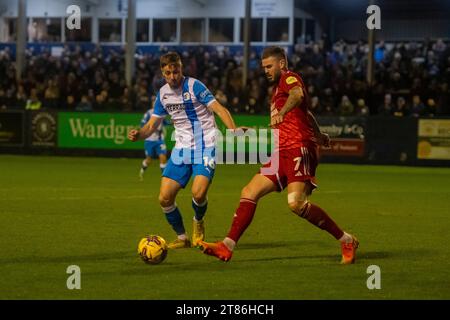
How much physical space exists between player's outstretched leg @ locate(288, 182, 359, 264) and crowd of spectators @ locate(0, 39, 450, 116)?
1863 cm

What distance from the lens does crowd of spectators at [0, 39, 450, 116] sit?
30.1 meters

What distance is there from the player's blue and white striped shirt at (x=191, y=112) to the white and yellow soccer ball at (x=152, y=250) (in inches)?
59.0

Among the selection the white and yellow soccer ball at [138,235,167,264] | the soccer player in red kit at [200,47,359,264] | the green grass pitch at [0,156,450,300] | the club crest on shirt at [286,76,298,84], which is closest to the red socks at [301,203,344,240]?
the soccer player in red kit at [200,47,359,264]

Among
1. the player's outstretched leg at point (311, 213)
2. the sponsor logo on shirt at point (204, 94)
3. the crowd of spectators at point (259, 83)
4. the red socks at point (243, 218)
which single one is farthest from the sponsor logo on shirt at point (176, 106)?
the crowd of spectators at point (259, 83)

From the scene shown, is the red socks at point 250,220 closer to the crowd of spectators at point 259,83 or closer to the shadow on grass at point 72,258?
the shadow on grass at point 72,258

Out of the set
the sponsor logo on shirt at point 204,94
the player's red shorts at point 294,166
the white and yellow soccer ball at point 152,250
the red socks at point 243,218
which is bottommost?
the white and yellow soccer ball at point 152,250

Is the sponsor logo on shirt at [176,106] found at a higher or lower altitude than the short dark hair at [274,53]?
lower

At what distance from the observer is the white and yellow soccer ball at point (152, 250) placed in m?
10.5

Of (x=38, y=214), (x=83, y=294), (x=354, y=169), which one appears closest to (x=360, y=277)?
(x=83, y=294)

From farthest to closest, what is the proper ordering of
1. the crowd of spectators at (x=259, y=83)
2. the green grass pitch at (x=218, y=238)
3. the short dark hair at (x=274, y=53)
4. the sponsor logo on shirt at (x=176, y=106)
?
the crowd of spectators at (x=259, y=83) → the sponsor logo on shirt at (x=176, y=106) → the short dark hair at (x=274, y=53) → the green grass pitch at (x=218, y=238)

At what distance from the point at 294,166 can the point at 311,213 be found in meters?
0.52

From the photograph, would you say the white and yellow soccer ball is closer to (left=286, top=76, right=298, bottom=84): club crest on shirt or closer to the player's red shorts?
the player's red shorts

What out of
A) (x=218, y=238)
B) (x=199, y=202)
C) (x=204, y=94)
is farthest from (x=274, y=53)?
(x=218, y=238)

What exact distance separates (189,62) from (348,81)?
8.58 m
